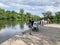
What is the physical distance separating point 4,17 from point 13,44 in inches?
6413

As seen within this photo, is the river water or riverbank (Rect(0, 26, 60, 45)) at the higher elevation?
riverbank (Rect(0, 26, 60, 45))

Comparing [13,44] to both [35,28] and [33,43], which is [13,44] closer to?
[33,43]

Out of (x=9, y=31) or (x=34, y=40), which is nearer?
(x=34, y=40)

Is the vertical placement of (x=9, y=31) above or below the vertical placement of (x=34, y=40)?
below

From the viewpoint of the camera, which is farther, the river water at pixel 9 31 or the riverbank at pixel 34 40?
the river water at pixel 9 31

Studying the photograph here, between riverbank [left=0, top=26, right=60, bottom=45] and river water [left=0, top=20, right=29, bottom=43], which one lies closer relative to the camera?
riverbank [left=0, top=26, right=60, bottom=45]

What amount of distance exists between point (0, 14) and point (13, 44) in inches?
6208

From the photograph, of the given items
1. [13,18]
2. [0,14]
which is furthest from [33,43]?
[13,18]

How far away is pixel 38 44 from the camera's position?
53.8 ft

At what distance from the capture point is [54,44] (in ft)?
53.7

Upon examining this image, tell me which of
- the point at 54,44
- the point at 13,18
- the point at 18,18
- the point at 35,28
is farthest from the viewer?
the point at 18,18

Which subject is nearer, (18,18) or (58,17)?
(58,17)

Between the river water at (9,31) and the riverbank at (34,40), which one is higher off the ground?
the riverbank at (34,40)

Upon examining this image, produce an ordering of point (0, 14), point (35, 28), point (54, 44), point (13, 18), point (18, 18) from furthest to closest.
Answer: point (18, 18) → point (13, 18) → point (0, 14) → point (35, 28) → point (54, 44)
